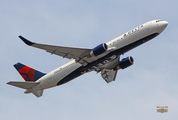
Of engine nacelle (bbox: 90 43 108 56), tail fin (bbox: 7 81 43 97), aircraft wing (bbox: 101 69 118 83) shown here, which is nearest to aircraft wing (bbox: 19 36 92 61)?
engine nacelle (bbox: 90 43 108 56)

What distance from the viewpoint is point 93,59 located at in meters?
74.6

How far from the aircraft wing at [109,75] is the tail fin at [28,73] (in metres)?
10.3

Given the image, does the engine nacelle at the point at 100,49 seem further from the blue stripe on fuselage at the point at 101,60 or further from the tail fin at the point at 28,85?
the tail fin at the point at 28,85

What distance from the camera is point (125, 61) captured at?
80.3 meters

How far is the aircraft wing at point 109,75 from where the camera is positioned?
272 feet

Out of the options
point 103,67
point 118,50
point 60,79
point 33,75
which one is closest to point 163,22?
point 118,50

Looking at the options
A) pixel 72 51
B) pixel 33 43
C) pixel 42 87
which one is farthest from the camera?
pixel 42 87

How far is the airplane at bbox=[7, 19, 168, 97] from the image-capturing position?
72250mm

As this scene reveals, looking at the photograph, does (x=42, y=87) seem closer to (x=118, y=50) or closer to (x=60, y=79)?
(x=60, y=79)

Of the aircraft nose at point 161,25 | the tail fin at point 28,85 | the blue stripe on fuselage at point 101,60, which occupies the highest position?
the aircraft nose at point 161,25

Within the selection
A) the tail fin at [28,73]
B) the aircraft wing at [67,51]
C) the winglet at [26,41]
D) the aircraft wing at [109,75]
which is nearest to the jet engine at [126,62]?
the aircraft wing at [109,75]

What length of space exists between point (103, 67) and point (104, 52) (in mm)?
7376

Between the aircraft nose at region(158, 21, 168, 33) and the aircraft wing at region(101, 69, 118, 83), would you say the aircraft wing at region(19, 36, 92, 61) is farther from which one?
the aircraft nose at region(158, 21, 168, 33)

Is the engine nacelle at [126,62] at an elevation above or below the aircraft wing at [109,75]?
above
